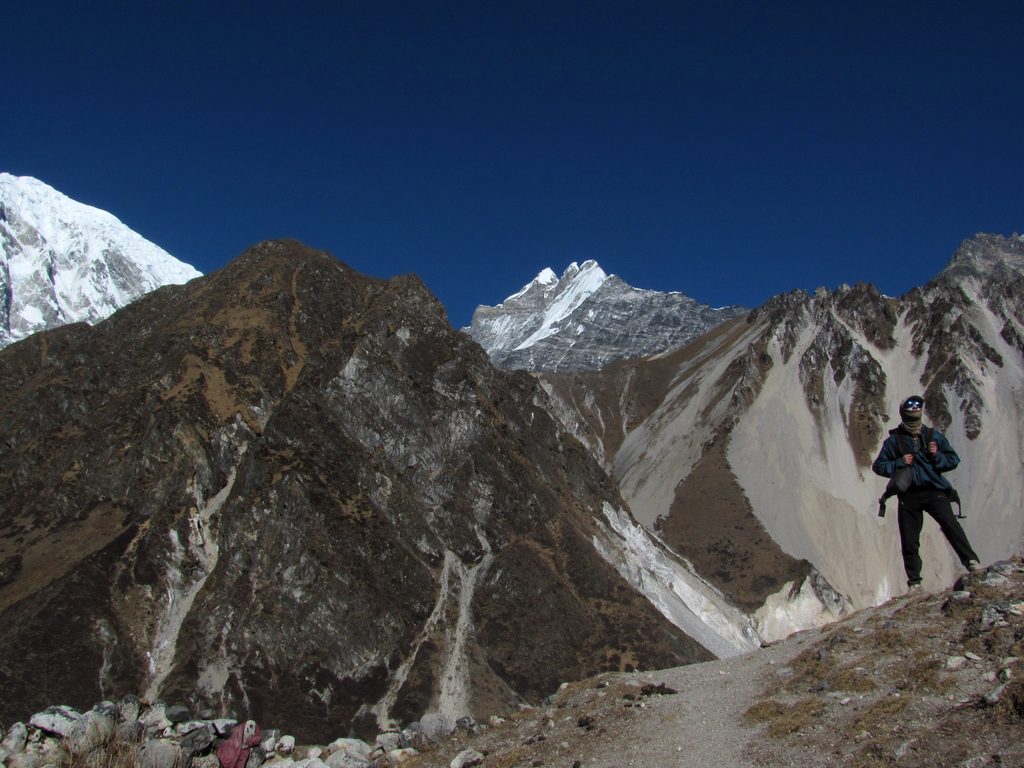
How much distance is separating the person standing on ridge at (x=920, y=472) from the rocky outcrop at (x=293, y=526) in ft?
262

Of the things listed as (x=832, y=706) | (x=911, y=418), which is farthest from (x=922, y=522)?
(x=832, y=706)

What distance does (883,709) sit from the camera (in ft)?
56.2

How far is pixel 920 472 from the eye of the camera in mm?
22531

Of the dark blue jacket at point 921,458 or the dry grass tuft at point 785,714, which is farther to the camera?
the dark blue jacket at point 921,458

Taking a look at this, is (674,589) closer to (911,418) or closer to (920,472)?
(920,472)

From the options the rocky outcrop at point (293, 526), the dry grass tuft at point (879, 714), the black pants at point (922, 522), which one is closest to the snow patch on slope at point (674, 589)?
the rocky outcrop at point (293, 526)

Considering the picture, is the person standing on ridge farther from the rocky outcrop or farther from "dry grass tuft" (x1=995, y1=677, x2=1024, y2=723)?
the rocky outcrop

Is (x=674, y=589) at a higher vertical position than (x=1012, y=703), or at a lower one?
lower

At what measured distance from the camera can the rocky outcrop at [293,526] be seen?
365 feet

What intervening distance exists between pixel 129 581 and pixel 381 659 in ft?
131

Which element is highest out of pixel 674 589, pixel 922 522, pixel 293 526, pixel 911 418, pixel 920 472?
pixel 293 526

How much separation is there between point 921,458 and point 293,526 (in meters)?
115

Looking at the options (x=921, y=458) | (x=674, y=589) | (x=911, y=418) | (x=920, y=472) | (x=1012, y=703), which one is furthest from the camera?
(x=674, y=589)

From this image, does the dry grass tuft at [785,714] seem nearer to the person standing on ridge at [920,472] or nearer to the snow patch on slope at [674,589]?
the person standing on ridge at [920,472]
